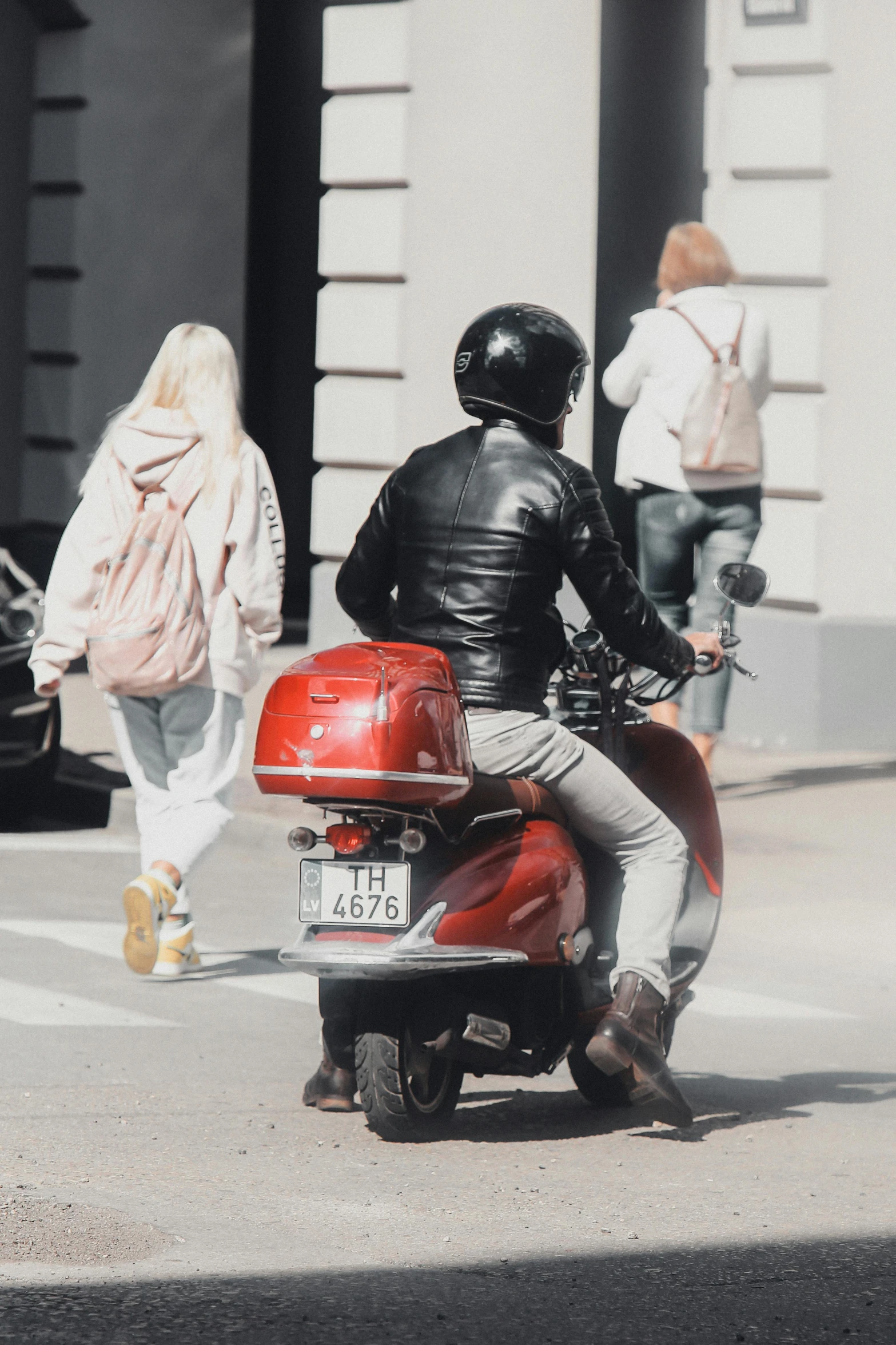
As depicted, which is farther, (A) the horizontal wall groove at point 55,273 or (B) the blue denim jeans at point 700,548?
(A) the horizontal wall groove at point 55,273

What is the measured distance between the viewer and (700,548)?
32.1ft

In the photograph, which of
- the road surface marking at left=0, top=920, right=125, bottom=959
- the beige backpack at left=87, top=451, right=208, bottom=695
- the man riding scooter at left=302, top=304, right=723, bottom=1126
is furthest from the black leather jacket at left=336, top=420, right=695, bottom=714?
the road surface marking at left=0, top=920, right=125, bottom=959

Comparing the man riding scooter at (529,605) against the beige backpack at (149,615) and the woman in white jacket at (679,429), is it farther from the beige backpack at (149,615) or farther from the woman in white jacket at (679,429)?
the woman in white jacket at (679,429)

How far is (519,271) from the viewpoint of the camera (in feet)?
39.9

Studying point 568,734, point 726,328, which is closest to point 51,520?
point 726,328

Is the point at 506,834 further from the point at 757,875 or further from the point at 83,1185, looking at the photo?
the point at 757,875

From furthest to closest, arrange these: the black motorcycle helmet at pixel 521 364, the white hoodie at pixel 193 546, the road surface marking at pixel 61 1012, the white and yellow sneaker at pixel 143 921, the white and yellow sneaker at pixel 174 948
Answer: the white and yellow sneaker at pixel 174 948, the white hoodie at pixel 193 546, the white and yellow sneaker at pixel 143 921, the road surface marking at pixel 61 1012, the black motorcycle helmet at pixel 521 364

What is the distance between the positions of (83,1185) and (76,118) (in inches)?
482

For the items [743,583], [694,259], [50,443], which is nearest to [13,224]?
[50,443]

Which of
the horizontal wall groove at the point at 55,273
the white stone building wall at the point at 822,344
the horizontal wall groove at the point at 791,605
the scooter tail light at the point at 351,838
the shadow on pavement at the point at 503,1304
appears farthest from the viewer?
the horizontal wall groove at the point at 55,273

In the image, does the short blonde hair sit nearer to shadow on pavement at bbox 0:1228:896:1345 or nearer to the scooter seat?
the scooter seat

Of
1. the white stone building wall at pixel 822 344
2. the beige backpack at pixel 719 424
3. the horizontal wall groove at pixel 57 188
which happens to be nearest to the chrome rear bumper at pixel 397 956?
the beige backpack at pixel 719 424

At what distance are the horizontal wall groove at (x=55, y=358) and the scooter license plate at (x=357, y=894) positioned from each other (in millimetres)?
11621

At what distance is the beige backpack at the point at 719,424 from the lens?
936 cm
